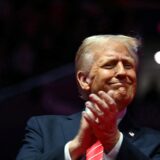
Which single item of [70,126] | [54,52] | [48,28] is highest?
[48,28]

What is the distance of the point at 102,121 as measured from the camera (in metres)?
1.12

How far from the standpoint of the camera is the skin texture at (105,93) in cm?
111

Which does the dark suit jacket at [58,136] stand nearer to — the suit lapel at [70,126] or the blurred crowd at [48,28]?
the suit lapel at [70,126]

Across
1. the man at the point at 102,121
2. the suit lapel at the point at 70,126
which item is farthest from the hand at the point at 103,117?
the suit lapel at the point at 70,126

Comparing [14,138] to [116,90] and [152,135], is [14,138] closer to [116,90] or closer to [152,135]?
[152,135]

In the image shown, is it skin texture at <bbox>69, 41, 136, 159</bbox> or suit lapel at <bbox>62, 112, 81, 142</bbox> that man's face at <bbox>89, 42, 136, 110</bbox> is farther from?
suit lapel at <bbox>62, 112, 81, 142</bbox>

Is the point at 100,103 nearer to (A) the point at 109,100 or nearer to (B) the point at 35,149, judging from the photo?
(A) the point at 109,100

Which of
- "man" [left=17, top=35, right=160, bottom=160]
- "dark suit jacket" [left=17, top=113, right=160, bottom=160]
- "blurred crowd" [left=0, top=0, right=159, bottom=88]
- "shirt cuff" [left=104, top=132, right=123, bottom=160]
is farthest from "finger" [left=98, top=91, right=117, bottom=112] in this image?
"blurred crowd" [left=0, top=0, right=159, bottom=88]

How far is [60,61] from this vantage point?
2.97m

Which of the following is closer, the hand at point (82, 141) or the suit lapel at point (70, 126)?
the hand at point (82, 141)

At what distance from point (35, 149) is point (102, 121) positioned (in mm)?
303

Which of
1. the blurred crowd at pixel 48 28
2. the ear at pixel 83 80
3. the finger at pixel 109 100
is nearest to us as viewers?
the finger at pixel 109 100

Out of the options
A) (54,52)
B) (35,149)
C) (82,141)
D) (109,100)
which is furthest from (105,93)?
(54,52)

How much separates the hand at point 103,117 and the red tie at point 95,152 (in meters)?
0.02
